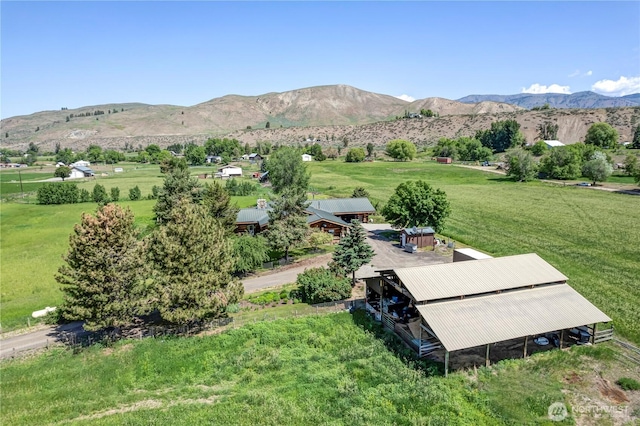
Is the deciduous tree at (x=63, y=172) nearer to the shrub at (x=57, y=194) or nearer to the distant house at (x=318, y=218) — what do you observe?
the shrub at (x=57, y=194)

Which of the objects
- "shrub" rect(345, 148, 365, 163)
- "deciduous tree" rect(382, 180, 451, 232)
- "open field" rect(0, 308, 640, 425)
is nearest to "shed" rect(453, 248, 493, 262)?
"deciduous tree" rect(382, 180, 451, 232)

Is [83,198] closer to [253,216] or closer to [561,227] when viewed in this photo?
[253,216]

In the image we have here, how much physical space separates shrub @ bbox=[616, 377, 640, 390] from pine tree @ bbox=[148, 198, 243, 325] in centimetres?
2373

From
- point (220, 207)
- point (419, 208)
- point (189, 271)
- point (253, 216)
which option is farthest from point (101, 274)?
point (419, 208)

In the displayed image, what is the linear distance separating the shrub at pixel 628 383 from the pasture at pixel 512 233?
18.4ft

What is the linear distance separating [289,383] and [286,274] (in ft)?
61.5

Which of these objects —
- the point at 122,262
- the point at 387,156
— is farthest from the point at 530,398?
the point at 387,156

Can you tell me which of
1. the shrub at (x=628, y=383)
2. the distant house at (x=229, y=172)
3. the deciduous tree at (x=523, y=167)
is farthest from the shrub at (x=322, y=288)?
the distant house at (x=229, y=172)

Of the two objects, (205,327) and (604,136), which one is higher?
(604,136)

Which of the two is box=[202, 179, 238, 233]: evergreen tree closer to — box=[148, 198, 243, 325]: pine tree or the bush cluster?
box=[148, 198, 243, 325]: pine tree

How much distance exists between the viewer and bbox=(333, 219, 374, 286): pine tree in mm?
34375

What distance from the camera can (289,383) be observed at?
21031 mm

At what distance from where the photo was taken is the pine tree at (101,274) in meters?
25.7

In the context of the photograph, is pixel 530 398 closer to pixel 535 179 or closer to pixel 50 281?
pixel 50 281
